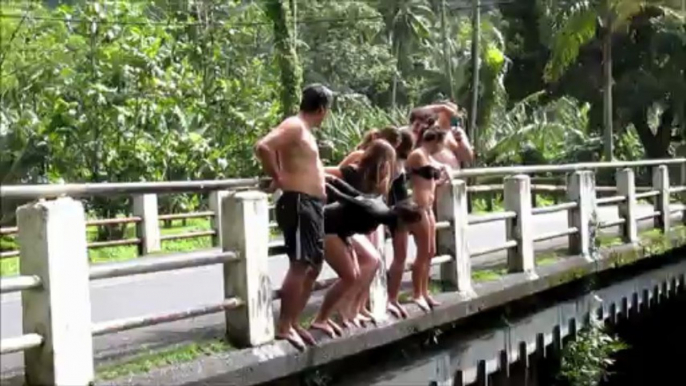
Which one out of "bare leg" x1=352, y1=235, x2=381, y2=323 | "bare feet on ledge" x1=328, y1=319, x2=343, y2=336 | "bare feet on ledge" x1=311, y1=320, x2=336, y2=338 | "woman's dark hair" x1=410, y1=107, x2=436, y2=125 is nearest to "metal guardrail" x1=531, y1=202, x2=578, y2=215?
"woman's dark hair" x1=410, y1=107, x2=436, y2=125

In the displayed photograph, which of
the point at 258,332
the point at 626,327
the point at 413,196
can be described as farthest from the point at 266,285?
the point at 626,327

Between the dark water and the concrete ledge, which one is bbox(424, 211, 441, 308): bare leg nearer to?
the concrete ledge

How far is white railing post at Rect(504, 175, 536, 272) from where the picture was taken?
32.1 ft

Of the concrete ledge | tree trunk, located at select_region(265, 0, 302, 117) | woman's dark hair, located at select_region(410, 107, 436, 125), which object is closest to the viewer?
the concrete ledge

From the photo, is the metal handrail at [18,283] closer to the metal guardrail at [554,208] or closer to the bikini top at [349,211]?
the bikini top at [349,211]

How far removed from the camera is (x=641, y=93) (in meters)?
29.5

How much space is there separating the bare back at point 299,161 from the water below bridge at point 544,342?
1.17m

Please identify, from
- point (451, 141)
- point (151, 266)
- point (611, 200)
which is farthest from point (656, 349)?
point (151, 266)

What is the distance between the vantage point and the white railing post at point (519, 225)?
32.1 ft

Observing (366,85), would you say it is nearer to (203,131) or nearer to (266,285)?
(203,131)

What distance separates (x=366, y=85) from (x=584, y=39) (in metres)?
22.3

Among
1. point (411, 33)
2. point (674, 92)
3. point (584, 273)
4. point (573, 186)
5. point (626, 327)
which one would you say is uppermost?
point (411, 33)

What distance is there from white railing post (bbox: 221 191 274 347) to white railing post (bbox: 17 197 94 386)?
1282mm

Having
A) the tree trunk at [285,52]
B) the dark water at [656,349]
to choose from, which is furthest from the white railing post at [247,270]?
the tree trunk at [285,52]
